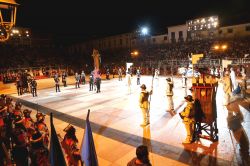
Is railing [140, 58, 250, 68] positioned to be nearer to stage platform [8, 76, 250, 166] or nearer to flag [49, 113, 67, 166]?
stage platform [8, 76, 250, 166]

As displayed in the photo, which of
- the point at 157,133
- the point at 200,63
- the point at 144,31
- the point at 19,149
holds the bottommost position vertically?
the point at 157,133

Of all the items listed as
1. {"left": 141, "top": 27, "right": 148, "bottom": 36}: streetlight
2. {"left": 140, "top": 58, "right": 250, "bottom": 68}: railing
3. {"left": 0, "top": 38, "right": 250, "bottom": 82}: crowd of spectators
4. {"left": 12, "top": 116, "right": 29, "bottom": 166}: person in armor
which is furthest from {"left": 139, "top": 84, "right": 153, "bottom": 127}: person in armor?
{"left": 141, "top": 27, "right": 148, "bottom": 36}: streetlight

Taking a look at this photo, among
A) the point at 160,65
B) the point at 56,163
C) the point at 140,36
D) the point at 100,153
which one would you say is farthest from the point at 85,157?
the point at 140,36

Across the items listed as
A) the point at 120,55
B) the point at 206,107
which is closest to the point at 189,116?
the point at 206,107

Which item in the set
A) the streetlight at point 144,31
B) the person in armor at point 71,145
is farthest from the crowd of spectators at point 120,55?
the person in armor at point 71,145

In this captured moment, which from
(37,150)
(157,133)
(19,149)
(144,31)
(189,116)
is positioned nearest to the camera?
(37,150)

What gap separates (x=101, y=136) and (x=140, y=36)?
44.6m

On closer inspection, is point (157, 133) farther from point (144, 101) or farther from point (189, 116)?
point (189, 116)

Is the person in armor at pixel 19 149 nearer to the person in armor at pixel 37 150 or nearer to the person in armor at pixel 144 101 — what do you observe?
the person in armor at pixel 37 150

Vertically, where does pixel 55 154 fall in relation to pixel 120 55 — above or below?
below

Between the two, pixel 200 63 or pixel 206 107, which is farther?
pixel 200 63

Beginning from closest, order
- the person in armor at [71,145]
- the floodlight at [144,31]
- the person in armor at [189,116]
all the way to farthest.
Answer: the person in armor at [71,145]
the person in armor at [189,116]
the floodlight at [144,31]

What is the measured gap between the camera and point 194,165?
5859mm

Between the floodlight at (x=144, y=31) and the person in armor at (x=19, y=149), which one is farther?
the floodlight at (x=144, y=31)
